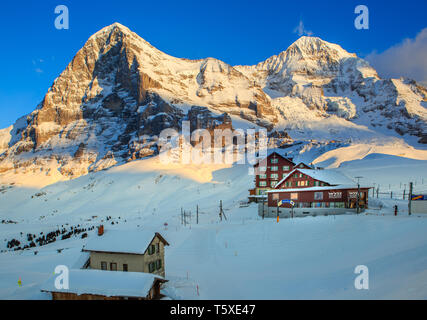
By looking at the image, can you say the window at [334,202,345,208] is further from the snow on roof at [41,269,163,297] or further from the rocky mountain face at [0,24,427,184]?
the rocky mountain face at [0,24,427,184]

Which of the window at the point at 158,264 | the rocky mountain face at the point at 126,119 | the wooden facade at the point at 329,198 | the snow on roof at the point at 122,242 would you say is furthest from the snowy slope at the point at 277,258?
the rocky mountain face at the point at 126,119

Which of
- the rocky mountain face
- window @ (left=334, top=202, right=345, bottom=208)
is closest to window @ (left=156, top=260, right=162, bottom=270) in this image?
window @ (left=334, top=202, right=345, bottom=208)

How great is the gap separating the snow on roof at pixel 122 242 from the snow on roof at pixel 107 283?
8.86 ft

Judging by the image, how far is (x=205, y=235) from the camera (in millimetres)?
37812

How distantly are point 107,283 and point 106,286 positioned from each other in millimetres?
305

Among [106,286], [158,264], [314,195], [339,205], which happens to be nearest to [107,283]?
[106,286]

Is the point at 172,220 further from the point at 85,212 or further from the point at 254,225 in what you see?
the point at 85,212

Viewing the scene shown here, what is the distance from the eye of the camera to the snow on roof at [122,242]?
21.1m

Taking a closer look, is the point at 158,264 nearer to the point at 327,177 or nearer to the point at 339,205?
the point at 339,205

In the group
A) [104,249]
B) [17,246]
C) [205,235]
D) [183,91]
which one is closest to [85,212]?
[17,246]

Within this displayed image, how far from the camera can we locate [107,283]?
17391 mm

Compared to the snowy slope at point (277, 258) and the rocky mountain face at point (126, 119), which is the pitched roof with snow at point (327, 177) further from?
the rocky mountain face at point (126, 119)

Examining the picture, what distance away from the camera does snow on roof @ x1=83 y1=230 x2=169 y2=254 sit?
69.2 feet

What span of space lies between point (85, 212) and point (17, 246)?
30.4 m
